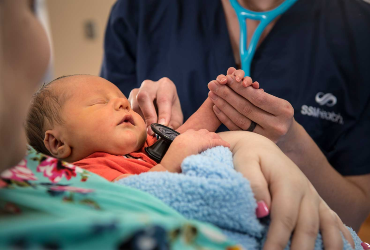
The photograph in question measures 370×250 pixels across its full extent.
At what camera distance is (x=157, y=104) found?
2.81ft

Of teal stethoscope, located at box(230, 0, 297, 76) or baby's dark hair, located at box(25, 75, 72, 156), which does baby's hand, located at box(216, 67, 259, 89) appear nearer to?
teal stethoscope, located at box(230, 0, 297, 76)

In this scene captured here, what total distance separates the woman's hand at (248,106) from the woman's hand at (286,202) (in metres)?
0.14

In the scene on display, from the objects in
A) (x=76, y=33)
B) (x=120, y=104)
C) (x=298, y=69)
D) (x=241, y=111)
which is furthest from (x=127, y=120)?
(x=76, y=33)

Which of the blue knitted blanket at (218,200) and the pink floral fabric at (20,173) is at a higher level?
the pink floral fabric at (20,173)

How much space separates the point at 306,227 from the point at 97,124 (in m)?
0.45

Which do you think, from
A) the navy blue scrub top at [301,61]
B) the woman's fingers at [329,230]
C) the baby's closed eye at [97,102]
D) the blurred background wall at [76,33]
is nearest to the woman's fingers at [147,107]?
the baby's closed eye at [97,102]

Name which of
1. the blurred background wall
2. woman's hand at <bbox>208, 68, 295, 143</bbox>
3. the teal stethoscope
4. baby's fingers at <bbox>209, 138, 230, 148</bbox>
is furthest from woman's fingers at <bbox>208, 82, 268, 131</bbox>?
the blurred background wall

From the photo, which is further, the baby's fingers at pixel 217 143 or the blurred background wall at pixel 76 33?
the blurred background wall at pixel 76 33

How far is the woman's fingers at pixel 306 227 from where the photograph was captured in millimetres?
479

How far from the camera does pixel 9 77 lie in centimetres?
33

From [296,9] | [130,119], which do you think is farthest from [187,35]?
[130,119]

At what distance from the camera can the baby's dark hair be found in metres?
0.71

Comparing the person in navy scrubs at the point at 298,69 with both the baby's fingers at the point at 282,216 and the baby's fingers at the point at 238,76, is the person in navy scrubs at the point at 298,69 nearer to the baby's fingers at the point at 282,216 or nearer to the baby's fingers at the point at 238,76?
the baby's fingers at the point at 238,76

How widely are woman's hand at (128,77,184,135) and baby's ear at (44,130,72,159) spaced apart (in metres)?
0.20
